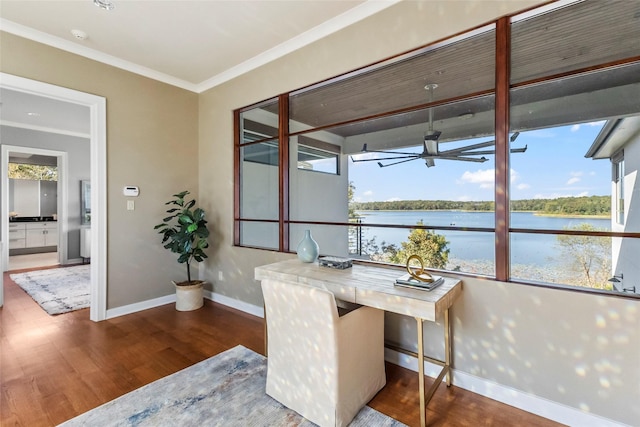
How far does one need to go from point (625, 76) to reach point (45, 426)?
3.90 m

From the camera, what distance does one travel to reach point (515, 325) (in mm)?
1861

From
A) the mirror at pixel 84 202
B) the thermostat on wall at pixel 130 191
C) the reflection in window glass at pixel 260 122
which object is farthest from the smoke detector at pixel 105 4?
the mirror at pixel 84 202

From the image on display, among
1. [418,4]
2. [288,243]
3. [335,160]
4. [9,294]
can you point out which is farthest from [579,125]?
[9,294]

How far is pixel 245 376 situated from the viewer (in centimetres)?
219

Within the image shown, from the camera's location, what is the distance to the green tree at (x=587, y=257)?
1769 mm

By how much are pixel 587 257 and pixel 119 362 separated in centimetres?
340

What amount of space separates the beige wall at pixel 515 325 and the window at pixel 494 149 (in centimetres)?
12

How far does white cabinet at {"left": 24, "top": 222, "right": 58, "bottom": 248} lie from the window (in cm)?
764

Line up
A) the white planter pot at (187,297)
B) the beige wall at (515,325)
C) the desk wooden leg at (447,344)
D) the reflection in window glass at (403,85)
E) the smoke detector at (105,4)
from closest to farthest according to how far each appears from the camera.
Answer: the beige wall at (515,325), the desk wooden leg at (447,344), the reflection in window glass at (403,85), the smoke detector at (105,4), the white planter pot at (187,297)

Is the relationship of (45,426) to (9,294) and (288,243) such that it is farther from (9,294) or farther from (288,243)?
(9,294)

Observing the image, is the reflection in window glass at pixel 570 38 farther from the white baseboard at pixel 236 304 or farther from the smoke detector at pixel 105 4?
the white baseboard at pixel 236 304

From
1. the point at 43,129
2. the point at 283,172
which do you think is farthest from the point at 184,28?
the point at 43,129

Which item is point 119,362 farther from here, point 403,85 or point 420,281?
point 403,85

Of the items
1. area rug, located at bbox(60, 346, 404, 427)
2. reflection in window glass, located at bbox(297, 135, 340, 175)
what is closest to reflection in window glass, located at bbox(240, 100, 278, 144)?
reflection in window glass, located at bbox(297, 135, 340, 175)
